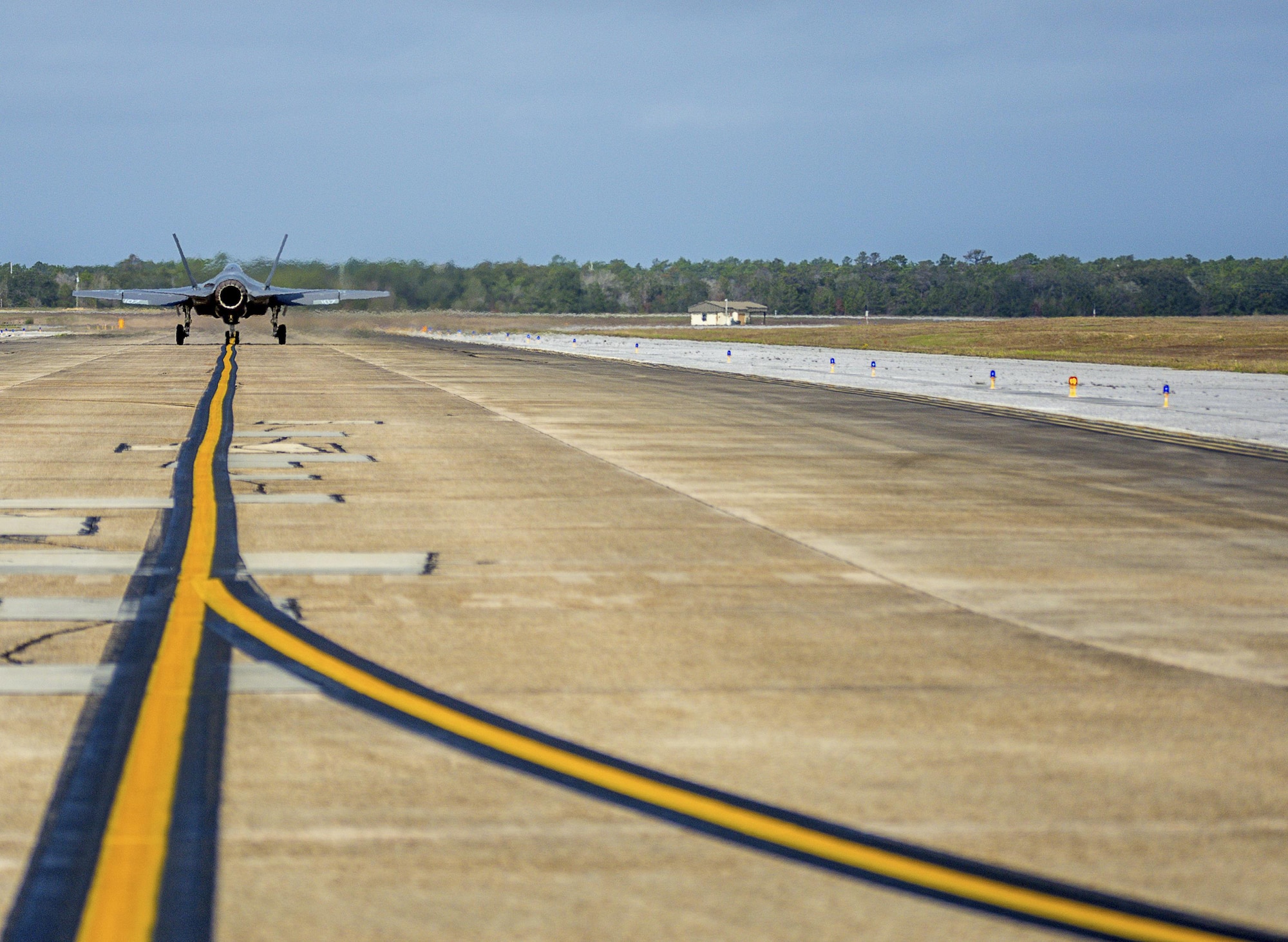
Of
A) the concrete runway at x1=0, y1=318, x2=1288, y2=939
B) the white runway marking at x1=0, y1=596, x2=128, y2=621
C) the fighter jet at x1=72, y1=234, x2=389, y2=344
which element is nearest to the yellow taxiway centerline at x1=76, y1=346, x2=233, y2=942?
the concrete runway at x1=0, y1=318, x2=1288, y2=939

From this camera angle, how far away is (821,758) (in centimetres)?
651

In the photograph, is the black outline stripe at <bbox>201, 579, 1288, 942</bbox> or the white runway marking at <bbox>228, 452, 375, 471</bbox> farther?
the white runway marking at <bbox>228, 452, 375, 471</bbox>

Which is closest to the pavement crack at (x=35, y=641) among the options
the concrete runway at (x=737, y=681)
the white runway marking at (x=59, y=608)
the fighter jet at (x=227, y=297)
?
the concrete runway at (x=737, y=681)

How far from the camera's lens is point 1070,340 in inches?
Answer: 3551

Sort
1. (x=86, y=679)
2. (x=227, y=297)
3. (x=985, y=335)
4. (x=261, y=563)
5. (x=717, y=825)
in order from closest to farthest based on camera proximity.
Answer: (x=717, y=825) < (x=86, y=679) < (x=261, y=563) < (x=227, y=297) < (x=985, y=335)

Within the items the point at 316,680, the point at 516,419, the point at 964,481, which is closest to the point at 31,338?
the point at 516,419

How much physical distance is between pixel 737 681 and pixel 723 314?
156239 millimetres

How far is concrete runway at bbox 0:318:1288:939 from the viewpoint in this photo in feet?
16.4

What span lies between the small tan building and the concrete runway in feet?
456

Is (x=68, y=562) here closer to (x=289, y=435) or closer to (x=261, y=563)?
(x=261, y=563)

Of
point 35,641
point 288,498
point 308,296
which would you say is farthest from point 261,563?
point 308,296

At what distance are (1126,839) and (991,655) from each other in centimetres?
317

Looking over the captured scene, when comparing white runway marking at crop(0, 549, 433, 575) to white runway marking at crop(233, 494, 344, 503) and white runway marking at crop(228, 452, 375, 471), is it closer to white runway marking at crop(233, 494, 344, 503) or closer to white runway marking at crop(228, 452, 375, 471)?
white runway marking at crop(233, 494, 344, 503)

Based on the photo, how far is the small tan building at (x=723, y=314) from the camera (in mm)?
159250
